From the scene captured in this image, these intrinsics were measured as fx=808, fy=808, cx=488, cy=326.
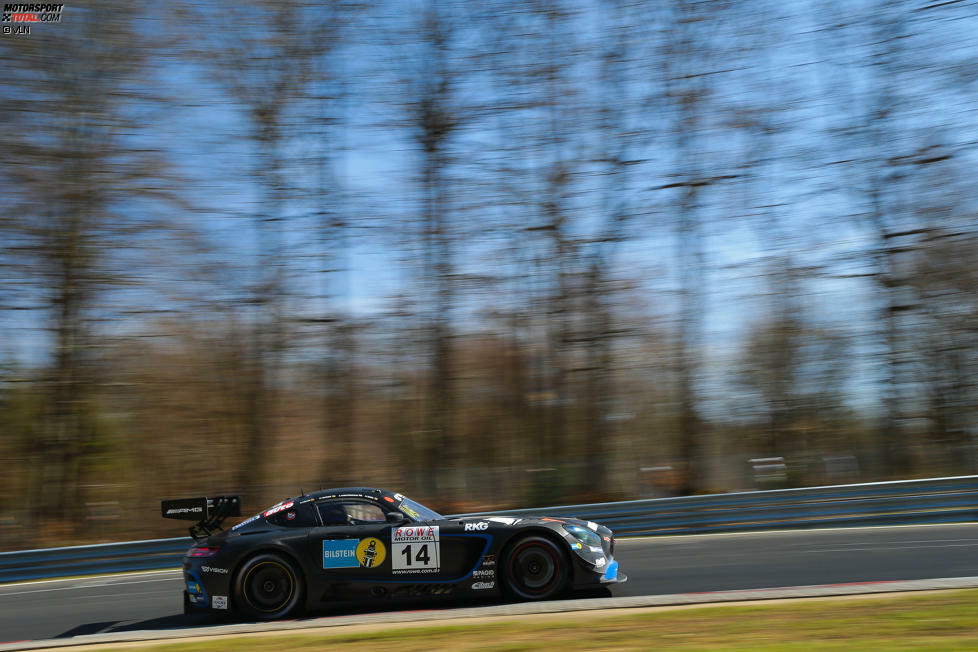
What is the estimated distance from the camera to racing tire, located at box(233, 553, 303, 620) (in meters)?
7.70

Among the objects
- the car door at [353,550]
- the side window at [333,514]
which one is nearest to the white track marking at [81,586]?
the side window at [333,514]

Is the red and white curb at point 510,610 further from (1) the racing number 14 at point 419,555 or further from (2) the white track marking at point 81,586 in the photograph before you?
(2) the white track marking at point 81,586

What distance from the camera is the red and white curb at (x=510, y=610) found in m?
7.11

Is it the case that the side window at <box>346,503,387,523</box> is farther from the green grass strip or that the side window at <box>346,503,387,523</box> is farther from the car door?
the green grass strip

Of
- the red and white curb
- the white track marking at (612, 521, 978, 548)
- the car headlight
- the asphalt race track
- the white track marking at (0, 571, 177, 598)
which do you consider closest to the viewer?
the red and white curb

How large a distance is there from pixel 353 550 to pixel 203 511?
1.70m

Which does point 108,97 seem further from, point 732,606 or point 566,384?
point 732,606

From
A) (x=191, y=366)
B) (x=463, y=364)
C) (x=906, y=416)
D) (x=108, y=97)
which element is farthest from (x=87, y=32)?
(x=906, y=416)

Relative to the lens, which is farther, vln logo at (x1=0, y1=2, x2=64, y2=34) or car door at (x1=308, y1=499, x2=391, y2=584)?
vln logo at (x1=0, y1=2, x2=64, y2=34)

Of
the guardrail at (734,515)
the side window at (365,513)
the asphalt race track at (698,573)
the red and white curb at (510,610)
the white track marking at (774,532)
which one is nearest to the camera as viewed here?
the red and white curb at (510,610)

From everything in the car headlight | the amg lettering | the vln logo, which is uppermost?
the vln logo

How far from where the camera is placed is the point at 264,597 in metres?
7.75

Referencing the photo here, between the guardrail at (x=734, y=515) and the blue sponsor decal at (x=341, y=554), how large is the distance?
16.1ft

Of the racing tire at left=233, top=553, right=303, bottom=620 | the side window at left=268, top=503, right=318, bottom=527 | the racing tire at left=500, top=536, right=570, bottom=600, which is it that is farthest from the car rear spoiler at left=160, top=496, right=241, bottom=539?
the racing tire at left=500, top=536, right=570, bottom=600
